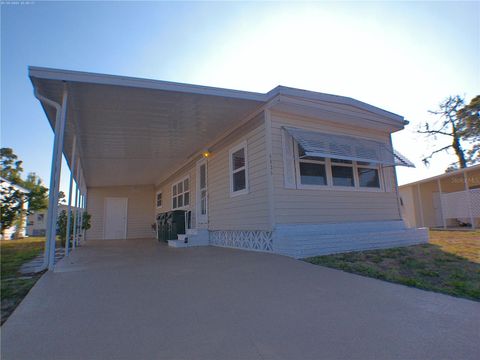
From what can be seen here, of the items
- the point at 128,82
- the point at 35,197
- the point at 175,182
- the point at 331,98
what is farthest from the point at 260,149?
the point at 175,182

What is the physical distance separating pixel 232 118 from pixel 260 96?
1.01 m

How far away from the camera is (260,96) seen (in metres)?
5.40

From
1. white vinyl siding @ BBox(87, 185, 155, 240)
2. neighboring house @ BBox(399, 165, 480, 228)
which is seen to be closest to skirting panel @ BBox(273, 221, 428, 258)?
neighboring house @ BBox(399, 165, 480, 228)

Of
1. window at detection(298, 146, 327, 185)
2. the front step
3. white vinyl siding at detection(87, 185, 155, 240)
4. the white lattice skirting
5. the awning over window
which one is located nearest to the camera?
the white lattice skirting

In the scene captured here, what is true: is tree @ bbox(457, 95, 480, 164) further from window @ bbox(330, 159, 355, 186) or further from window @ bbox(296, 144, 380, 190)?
window @ bbox(330, 159, 355, 186)

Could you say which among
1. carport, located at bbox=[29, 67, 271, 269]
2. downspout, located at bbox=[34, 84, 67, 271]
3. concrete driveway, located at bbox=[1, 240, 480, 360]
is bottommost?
concrete driveway, located at bbox=[1, 240, 480, 360]

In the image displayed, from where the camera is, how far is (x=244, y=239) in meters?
6.33

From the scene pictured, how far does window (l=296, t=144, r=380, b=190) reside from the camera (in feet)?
19.7

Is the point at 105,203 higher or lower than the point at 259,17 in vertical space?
lower

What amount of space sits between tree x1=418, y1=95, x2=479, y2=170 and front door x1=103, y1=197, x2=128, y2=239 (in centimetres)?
2186

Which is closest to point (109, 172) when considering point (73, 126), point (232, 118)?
point (73, 126)

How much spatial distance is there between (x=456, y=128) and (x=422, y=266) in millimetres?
21285

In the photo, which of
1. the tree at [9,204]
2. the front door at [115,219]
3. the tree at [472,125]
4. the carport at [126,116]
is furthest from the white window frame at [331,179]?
the tree at [472,125]

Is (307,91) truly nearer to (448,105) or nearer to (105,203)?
(105,203)
